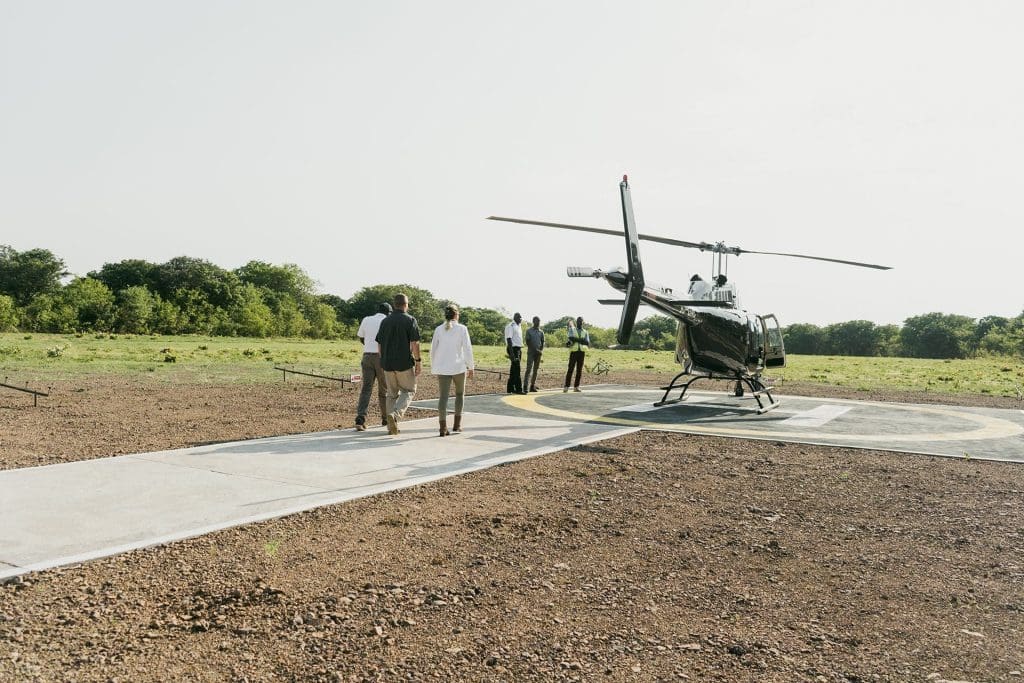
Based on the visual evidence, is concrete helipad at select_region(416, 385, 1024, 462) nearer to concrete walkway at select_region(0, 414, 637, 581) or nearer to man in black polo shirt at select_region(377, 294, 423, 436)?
concrete walkway at select_region(0, 414, 637, 581)

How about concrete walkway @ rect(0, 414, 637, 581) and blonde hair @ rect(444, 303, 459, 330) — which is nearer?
concrete walkway @ rect(0, 414, 637, 581)

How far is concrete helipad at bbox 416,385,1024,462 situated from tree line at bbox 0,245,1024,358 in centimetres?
3875

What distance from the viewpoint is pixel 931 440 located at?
11828 millimetres

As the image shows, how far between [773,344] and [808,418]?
2.52 metres

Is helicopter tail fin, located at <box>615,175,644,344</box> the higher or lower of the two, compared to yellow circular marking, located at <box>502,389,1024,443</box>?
higher

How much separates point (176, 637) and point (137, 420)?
30.4 ft

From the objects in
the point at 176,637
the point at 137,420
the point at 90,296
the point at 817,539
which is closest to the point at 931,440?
the point at 817,539

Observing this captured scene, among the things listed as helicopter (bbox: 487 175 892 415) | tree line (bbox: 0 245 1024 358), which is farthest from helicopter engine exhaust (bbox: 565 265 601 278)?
tree line (bbox: 0 245 1024 358)

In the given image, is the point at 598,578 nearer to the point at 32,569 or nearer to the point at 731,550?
the point at 731,550

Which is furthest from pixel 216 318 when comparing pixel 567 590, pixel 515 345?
pixel 567 590

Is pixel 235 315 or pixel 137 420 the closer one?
pixel 137 420

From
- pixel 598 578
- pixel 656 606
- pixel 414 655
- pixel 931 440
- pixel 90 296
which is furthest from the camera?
pixel 90 296

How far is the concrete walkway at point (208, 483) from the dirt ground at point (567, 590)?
1.17ft

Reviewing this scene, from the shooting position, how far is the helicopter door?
16266 mm
